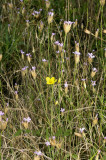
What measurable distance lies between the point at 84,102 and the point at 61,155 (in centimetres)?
43

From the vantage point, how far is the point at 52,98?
1.26 meters

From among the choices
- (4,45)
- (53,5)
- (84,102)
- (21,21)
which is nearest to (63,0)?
(53,5)

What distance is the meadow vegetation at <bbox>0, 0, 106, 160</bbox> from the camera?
1.22 metres

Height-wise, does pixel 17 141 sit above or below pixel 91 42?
below

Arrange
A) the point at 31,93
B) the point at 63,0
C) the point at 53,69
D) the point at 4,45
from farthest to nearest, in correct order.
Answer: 1. the point at 63,0
2. the point at 4,45
3. the point at 53,69
4. the point at 31,93

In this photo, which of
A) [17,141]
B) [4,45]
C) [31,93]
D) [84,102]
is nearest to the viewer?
[17,141]

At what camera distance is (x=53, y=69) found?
1.86 m

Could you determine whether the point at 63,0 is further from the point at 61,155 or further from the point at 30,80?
the point at 61,155

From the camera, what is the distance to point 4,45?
6.61 ft

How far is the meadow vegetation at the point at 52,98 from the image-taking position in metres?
1.22

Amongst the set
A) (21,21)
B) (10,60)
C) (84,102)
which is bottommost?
(84,102)

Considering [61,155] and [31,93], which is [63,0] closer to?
[31,93]

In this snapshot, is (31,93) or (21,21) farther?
(21,21)

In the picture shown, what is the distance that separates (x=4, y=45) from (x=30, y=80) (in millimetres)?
419
